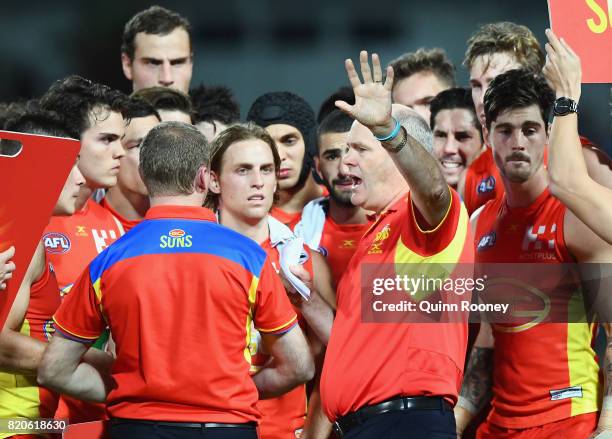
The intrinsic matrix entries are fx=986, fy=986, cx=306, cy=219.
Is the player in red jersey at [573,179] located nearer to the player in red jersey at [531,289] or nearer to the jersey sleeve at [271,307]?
the player in red jersey at [531,289]

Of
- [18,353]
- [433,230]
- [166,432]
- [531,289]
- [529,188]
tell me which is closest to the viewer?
[166,432]

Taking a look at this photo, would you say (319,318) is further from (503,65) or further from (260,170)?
(503,65)

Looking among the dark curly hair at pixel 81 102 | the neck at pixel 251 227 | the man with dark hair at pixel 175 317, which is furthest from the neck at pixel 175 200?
the dark curly hair at pixel 81 102

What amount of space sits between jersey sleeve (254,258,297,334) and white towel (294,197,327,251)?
59.5 inches

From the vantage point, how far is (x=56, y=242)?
14.7ft

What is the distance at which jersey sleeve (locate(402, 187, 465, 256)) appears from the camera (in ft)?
11.3

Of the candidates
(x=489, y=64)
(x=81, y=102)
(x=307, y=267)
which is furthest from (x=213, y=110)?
(x=307, y=267)

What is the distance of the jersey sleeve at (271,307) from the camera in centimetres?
348

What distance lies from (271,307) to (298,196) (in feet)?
7.12

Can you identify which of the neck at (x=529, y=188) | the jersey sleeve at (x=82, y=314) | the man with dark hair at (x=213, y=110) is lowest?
the jersey sleeve at (x=82, y=314)

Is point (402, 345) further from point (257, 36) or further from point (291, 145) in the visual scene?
point (257, 36)

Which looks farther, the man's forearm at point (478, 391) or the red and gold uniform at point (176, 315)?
the man's forearm at point (478, 391)

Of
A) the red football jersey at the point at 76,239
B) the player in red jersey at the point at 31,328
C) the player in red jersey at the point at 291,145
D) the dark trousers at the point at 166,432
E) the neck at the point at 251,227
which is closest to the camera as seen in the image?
the dark trousers at the point at 166,432

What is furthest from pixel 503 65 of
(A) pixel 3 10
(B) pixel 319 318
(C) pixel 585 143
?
(A) pixel 3 10
